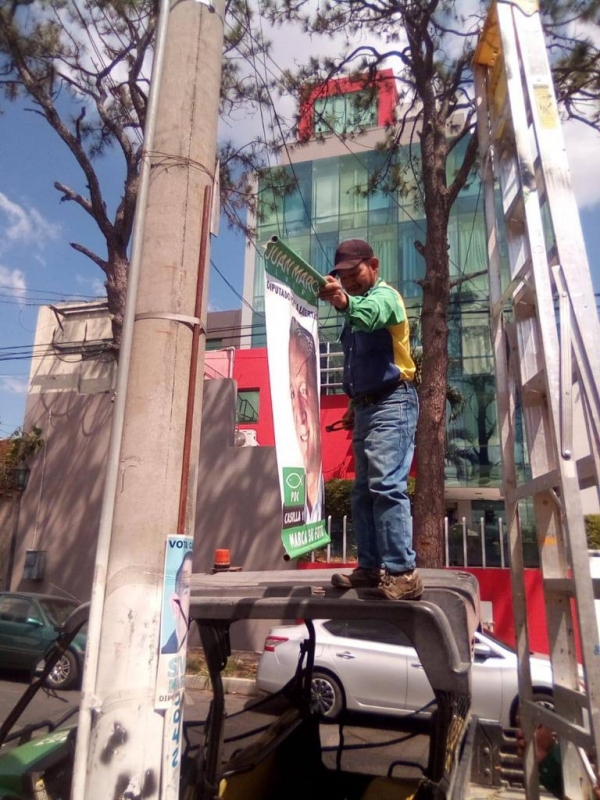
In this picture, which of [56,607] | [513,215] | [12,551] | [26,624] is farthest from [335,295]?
[12,551]

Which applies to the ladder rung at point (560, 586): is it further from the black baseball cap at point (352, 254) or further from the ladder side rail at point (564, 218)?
the black baseball cap at point (352, 254)

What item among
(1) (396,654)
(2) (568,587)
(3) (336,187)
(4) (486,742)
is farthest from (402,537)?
(3) (336,187)

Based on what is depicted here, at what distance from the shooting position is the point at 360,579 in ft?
8.45

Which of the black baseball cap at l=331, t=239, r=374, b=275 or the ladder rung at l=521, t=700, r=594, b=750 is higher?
the black baseball cap at l=331, t=239, r=374, b=275

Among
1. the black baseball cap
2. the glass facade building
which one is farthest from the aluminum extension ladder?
the glass facade building

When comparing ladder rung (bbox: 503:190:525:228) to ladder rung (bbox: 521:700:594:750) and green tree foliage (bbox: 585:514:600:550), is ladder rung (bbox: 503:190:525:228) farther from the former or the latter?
green tree foliage (bbox: 585:514:600:550)

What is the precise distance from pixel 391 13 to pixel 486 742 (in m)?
11.2

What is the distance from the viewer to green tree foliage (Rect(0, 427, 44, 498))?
14.6m

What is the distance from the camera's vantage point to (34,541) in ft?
46.3

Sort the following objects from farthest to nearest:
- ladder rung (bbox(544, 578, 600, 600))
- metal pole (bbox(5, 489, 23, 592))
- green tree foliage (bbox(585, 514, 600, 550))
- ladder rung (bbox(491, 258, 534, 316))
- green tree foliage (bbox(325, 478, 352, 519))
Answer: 1. green tree foliage (bbox(325, 478, 352, 519))
2. metal pole (bbox(5, 489, 23, 592))
3. green tree foliage (bbox(585, 514, 600, 550))
4. ladder rung (bbox(491, 258, 534, 316))
5. ladder rung (bbox(544, 578, 600, 600))

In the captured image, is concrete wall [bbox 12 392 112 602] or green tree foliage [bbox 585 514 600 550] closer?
green tree foliage [bbox 585 514 600 550]

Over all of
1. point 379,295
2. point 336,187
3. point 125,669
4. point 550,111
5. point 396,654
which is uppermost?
point 336,187

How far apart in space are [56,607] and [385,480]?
8404 mm

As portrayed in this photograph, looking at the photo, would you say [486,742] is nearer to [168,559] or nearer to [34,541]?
[168,559]
